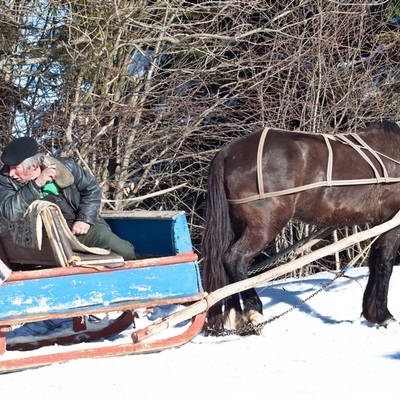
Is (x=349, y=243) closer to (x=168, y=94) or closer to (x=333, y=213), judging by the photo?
(x=333, y=213)

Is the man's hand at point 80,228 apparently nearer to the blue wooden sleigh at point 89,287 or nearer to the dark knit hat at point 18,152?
the blue wooden sleigh at point 89,287

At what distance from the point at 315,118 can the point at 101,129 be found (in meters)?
3.25

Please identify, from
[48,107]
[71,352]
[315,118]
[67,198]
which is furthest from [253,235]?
[315,118]

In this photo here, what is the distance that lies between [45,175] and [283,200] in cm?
189

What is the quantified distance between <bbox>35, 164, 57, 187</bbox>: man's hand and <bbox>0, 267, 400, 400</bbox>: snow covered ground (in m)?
1.11

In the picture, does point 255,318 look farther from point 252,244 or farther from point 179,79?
point 179,79

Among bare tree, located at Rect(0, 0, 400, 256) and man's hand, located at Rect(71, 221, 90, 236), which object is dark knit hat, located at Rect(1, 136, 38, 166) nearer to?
man's hand, located at Rect(71, 221, 90, 236)

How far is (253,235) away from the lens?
5887mm

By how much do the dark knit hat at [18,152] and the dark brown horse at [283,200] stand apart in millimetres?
1590

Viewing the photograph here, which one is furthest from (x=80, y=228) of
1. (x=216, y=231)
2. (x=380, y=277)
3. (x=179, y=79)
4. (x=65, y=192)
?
(x=179, y=79)

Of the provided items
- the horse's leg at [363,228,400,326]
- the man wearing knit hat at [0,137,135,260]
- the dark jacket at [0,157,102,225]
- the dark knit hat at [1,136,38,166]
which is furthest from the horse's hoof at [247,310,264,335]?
the dark knit hat at [1,136,38,166]

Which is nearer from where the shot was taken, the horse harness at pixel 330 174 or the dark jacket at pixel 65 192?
the dark jacket at pixel 65 192

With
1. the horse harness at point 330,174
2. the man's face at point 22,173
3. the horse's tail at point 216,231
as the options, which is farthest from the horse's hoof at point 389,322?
the man's face at point 22,173

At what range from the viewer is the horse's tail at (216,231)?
5.89 m
